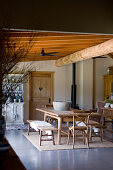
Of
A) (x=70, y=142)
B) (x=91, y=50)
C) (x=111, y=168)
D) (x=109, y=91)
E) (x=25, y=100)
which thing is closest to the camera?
(x=111, y=168)

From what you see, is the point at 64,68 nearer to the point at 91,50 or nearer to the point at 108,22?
the point at 91,50

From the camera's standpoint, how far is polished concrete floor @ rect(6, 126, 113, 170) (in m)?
5.03

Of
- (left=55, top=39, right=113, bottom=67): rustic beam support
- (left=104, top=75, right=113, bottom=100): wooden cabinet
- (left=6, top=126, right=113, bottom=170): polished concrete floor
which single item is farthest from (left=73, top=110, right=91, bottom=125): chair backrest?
(left=104, top=75, right=113, bottom=100): wooden cabinet

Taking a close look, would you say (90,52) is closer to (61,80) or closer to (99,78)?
(61,80)

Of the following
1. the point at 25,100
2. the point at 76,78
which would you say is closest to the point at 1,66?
the point at 25,100

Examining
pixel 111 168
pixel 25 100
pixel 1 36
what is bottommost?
pixel 111 168

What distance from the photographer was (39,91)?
1178 centimetres

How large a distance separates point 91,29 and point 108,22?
388mm

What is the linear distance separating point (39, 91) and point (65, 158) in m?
6.35

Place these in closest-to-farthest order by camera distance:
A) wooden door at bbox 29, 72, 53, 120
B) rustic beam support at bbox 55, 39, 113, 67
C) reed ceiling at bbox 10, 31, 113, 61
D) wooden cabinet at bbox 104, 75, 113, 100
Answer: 1. reed ceiling at bbox 10, 31, 113, 61
2. rustic beam support at bbox 55, 39, 113, 67
3. wooden door at bbox 29, 72, 53, 120
4. wooden cabinet at bbox 104, 75, 113, 100

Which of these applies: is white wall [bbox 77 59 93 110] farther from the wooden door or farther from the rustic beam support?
the rustic beam support

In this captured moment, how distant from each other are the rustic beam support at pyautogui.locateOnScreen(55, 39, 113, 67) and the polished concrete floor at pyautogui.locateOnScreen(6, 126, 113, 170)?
99.6 inches

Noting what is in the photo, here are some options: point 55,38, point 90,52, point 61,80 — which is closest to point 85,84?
point 61,80

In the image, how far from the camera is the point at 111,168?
4969mm
